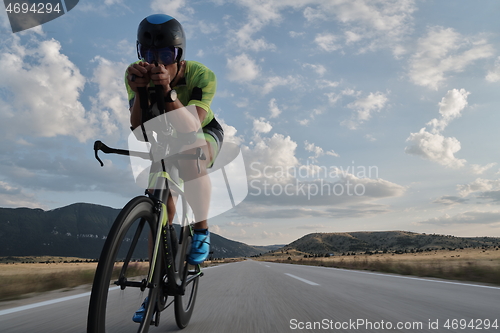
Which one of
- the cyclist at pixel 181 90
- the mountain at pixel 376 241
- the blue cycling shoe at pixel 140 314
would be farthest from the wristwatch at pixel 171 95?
the mountain at pixel 376 241

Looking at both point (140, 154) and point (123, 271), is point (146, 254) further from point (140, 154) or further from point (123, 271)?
point (140, 154)

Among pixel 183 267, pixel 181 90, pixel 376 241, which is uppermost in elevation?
pixel 181 90

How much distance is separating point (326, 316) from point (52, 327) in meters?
2.34

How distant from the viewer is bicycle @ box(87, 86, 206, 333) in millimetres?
1665

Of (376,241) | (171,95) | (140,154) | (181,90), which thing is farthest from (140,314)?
(376,241)

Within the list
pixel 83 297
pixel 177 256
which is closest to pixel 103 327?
pixel 177 256

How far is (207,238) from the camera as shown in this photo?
3.00 metres

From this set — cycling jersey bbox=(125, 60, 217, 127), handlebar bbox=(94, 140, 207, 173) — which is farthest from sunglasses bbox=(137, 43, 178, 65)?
handlebar bbox=(94, 140, 207, 173)

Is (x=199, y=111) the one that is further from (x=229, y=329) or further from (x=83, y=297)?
(x=83, y=297)

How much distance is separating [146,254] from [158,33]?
A: 147cm

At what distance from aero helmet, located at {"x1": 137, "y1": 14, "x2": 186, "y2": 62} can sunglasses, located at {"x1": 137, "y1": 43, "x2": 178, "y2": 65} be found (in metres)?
0.01

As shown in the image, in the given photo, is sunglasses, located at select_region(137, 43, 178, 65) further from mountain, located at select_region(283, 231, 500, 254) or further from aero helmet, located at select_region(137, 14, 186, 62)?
mountain, located at select_region(283, 231, 500, 254)

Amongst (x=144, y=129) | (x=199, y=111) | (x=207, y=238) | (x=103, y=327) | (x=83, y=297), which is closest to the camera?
(x=103, y=327)

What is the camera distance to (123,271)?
2010 mm
